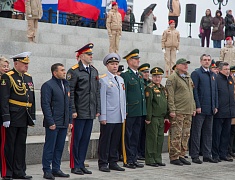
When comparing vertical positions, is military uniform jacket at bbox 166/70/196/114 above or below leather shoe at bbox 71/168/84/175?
above

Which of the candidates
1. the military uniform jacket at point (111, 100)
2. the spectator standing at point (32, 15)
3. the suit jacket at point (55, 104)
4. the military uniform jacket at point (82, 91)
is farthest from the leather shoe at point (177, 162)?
the spectator standing at point (32, 15)

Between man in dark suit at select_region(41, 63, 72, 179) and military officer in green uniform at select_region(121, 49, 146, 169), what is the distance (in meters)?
1.56

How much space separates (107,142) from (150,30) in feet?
50.7

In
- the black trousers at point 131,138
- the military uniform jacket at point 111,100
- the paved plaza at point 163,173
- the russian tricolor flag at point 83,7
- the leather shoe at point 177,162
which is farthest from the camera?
the russian tricolor flag at point 83,7

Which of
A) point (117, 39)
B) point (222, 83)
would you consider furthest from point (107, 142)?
point (117, 39)

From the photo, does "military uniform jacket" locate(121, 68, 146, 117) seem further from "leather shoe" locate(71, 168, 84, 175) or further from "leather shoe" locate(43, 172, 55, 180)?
"leather shoe" locate(43, 172, 55, 180)

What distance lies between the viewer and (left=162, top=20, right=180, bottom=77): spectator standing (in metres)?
19.0

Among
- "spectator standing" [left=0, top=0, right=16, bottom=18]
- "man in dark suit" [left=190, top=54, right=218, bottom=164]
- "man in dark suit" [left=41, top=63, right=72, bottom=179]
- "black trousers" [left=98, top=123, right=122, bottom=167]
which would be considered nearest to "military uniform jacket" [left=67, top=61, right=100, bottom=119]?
"man in dark suit" [left=41, top=63, right=72, bottom=179]

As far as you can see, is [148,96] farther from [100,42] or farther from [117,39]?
[100,42]

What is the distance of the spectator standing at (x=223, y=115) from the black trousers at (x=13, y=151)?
457cm

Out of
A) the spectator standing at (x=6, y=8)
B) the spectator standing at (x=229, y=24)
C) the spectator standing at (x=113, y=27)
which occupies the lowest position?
the spectator standing at (x=113, y=27)

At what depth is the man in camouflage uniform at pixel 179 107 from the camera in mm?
11609

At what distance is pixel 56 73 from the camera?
9703mm

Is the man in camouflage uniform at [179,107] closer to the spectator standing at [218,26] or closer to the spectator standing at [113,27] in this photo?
the spectator standing at [113,27]
